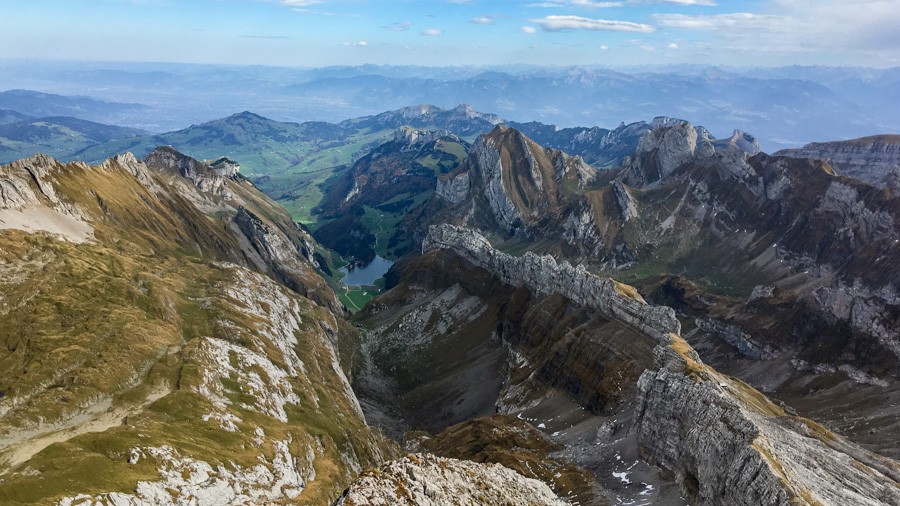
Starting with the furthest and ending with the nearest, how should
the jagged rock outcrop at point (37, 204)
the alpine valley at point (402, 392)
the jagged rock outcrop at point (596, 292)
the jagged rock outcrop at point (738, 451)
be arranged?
1. the jagged rock outcrop at point (37, 204)
2. the jagged rock outcrop at point (596, 292)
3. the alpine valley at point (402, 392)
4. the jagged rock outcrop at point (738, 451)

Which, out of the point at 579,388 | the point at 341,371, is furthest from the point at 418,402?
Answer: the point at 579,388

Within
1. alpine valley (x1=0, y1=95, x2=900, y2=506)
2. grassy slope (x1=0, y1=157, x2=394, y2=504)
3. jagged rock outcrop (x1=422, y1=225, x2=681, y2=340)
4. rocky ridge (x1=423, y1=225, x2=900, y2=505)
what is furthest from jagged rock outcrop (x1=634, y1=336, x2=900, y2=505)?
grassy slope (x1=0, y1=157, x2=394, y2=504)

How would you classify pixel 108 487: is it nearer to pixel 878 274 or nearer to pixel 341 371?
pixel 341 371

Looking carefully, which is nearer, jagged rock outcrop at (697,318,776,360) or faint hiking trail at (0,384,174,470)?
faint hiking trail at (0,384,174,470)

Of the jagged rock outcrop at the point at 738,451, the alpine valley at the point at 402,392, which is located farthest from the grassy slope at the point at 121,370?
the jagged rock outcrop at the point at 738,451

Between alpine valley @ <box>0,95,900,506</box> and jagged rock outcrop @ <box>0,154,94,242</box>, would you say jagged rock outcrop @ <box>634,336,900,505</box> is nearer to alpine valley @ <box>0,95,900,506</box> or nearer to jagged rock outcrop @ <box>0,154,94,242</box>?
alpine valley @ <box>0,95,900,506</box>

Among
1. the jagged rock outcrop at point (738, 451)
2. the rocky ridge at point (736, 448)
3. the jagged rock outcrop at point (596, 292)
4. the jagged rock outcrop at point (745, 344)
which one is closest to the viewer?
the jagged rock outcrop at point (738, 451)

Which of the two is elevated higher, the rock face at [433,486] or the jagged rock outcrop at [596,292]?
the rock face at [433,486]

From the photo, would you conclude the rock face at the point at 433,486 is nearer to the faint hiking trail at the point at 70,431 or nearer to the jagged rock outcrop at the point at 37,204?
the faint hiking trail at the point at 70,431
